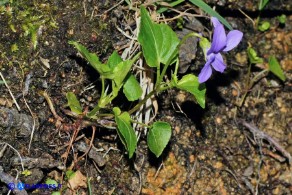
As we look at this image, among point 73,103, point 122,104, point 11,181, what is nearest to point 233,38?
point 122,104

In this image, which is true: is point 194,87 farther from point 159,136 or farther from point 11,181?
point 11,181

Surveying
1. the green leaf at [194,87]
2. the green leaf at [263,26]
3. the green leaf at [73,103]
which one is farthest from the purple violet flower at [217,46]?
the green leaf at [263,26]

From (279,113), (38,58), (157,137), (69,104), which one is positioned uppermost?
(38,58)

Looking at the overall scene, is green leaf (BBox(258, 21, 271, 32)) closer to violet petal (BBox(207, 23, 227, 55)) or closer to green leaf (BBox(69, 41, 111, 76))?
violet petal (BBox(207, 23, 227, 55))

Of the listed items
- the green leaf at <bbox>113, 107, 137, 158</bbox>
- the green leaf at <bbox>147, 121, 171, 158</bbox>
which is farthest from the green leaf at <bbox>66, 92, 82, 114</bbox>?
the green leaf at <bbox>147, 121, 171, 158</bbox>

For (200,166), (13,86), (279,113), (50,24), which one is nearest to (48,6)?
(50,24)

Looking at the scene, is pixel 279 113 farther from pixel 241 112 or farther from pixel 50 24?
pixel 50 24
